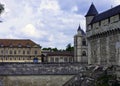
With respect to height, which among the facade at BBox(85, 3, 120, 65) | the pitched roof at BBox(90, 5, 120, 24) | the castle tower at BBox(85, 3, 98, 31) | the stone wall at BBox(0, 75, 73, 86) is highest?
the castle tower at BBox(85, 3, 98, 31)

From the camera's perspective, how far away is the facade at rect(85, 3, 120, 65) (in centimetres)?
3762

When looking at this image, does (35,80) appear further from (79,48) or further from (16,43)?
(16,43)

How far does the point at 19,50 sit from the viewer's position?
92500 millimetres

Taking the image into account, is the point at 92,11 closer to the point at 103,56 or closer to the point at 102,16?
the point at 102,16

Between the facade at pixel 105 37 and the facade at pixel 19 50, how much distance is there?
44.2m

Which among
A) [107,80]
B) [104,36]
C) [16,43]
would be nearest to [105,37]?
[104,36]

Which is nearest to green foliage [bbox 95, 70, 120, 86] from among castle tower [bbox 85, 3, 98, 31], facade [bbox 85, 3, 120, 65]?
facade [bbox 85, 3, 120, 65]

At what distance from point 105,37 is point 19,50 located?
54.5 metres

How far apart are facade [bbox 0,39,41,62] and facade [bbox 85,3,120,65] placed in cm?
4416

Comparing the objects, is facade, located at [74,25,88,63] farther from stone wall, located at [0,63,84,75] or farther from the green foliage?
the green foliage

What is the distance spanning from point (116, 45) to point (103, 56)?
4098 mm

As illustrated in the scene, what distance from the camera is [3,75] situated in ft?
121

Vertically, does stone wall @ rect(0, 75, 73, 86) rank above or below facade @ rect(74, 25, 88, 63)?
below

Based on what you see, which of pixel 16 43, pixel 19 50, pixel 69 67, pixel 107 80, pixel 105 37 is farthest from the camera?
pixel 19 50
